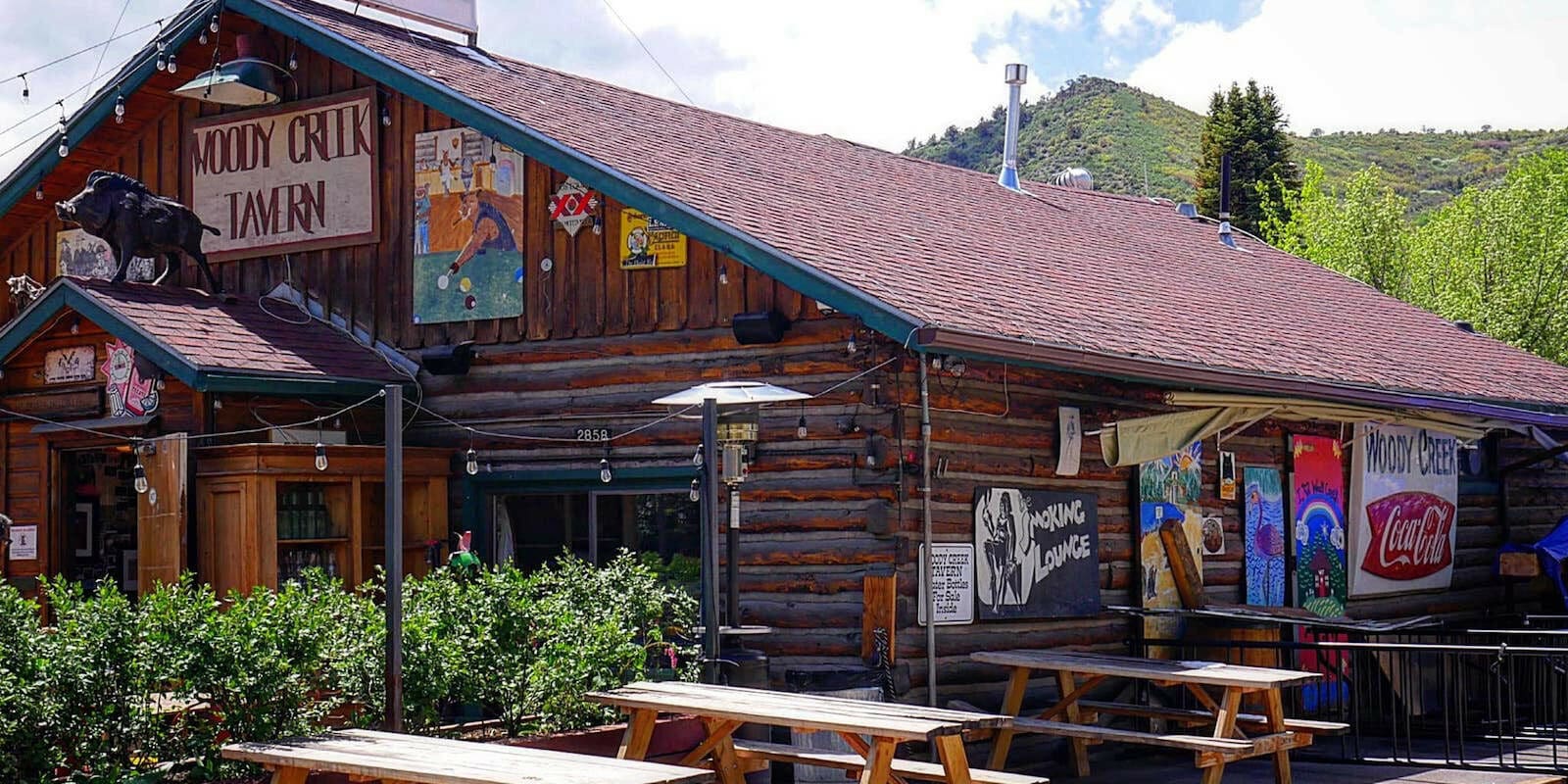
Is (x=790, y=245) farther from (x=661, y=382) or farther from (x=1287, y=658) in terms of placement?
(x=1287, y=658)

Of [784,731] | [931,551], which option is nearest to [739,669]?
[784,731]

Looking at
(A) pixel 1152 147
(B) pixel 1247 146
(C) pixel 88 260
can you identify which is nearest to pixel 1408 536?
(C) pixel 88 260

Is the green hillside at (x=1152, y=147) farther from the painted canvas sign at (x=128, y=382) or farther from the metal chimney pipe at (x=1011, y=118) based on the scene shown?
the painted canvas sign at (x=128, y=382)

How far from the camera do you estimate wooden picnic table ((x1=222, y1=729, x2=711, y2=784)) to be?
7.35m

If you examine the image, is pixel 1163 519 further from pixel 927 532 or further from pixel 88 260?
pixel 88 260

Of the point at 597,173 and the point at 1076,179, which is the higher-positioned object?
the point at 1076,179

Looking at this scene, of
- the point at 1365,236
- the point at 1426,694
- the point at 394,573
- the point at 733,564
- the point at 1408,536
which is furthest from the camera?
the point at 1365,236

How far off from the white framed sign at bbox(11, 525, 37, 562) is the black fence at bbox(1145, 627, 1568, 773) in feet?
29.2

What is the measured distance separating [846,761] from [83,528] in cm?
802

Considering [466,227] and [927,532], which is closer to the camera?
[927,532]

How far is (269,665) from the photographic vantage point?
8898 millimetres

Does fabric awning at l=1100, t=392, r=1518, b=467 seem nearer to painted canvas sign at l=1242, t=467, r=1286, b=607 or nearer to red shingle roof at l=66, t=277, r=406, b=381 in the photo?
painted canvas sign at l=1242, t=467, r=1286, b=607

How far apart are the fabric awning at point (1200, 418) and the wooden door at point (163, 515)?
22.4ft

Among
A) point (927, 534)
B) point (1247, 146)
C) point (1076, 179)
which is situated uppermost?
point (1247, 146)
